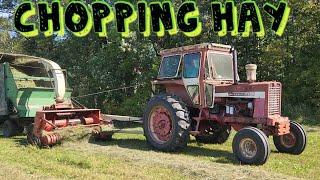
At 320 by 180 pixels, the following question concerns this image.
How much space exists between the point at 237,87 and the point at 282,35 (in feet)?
36.3

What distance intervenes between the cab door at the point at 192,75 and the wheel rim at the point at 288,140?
7.09 feet

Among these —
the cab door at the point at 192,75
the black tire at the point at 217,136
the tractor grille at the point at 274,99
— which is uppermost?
the cab door at the point at 192,75

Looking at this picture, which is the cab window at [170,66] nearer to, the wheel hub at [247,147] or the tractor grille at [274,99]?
the tractor grille at [274,99]

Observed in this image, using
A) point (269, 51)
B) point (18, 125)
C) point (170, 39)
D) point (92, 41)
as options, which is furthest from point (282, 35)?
point (18, 125)

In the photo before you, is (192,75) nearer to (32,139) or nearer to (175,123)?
(175,123)

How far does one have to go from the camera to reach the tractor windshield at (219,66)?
10.9 meters

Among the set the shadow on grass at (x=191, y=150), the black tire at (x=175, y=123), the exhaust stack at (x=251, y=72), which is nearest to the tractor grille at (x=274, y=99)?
the exhaust stack at (x=251, y=72)

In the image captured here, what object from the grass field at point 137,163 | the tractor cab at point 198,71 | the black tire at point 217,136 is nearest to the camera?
the grass field at point 137,163

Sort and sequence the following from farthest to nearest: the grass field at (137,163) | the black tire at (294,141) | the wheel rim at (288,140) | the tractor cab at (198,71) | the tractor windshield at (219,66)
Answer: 1. the tractor windshield at (219,66)
2. the tractor cab at (198,71)
3. the wheel rim at (288,140)
4. the black tire at (294,141)
5. the grass field at (137,163)

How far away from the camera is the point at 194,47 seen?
36.1ft

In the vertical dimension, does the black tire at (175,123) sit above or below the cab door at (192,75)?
below

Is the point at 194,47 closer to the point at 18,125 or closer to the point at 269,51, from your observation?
the point at 18,125

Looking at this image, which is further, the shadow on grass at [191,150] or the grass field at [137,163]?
the shadow on grass at [191,150]

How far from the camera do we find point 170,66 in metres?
11.6
